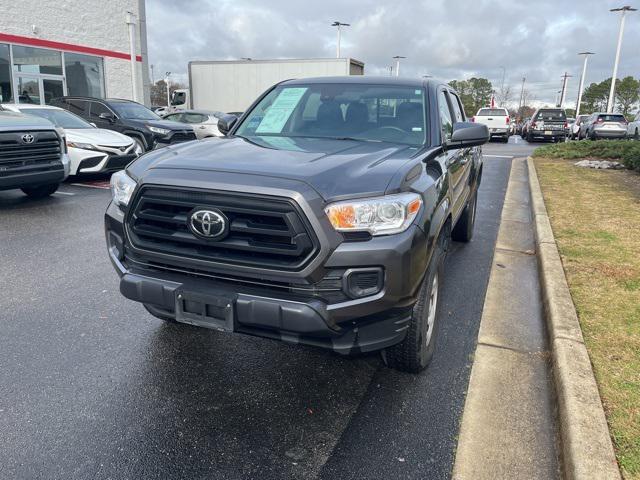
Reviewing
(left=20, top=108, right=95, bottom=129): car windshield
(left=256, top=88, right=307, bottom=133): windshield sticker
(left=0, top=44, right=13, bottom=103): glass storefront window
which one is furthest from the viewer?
(left=0, top=44, right=13, bottom=103): glass storefront window

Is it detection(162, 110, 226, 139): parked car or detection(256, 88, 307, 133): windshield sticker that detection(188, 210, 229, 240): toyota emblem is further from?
detection(162, 110, 226, 139): parked car

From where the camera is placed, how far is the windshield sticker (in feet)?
13.4

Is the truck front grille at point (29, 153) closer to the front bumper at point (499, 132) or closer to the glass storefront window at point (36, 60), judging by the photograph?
the glass storefront window at point (36, 60)

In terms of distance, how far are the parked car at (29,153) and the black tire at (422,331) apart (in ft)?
21.0

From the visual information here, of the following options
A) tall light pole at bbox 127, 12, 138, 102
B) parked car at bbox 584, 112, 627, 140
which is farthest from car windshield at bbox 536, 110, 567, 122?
tall light pole at bbox 127, 12, 138, 102

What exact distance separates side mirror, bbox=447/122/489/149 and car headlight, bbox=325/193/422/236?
138cm

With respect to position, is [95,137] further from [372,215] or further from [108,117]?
[372,215]

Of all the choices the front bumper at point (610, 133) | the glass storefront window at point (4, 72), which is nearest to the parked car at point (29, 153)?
the glass storefront window at point (4, 72)

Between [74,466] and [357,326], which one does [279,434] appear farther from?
[74,466]

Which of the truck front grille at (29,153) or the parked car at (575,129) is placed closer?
the truck front grille at (29,153)

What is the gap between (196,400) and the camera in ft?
9.59

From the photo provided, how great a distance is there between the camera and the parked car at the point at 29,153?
7.14 meters

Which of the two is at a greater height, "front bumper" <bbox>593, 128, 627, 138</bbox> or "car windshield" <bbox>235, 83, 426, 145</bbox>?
"car windshield" <bbox>235, 83, 426, 145</bbox>

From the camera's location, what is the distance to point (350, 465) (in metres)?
2.42
